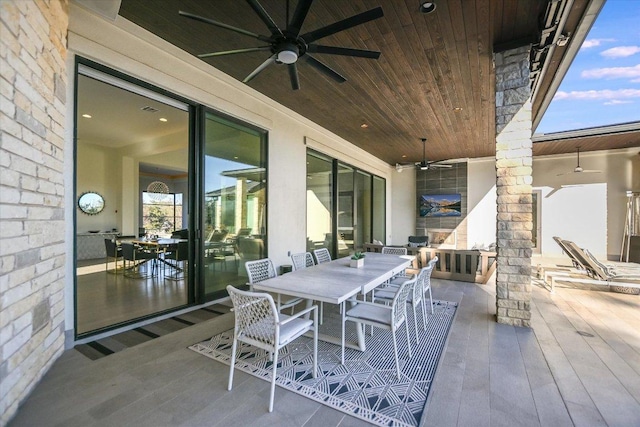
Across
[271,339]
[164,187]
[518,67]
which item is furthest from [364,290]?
[164,187]

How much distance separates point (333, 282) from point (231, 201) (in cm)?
247

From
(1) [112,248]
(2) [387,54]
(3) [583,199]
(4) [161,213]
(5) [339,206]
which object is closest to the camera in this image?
(2) [387,54]

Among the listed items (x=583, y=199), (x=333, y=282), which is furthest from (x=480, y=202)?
(x=333, y=282)

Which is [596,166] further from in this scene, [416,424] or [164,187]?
[164,187]

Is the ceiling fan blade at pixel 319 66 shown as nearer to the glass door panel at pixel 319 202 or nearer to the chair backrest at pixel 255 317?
the chair backrest at pixel 255 317

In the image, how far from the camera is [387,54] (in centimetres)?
354

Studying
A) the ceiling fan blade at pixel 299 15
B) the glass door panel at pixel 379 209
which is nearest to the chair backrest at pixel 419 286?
the ceiling fan blade at pixel 299 15

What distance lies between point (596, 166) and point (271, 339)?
11.0 m

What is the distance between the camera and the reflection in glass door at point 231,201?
13.3 feet

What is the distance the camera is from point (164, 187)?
11.6m

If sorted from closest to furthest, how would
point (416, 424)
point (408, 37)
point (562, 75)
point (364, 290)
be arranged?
1. point (416, 424)
2. point (364, 290)
3. point (408, 37)
4. point (562, 75)

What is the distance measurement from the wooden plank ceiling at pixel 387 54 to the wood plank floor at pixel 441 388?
3258 millimetres

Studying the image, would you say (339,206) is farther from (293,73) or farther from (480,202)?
(480,202)

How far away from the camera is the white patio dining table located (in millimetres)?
2273
